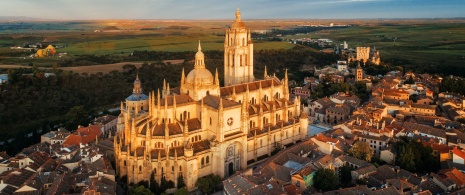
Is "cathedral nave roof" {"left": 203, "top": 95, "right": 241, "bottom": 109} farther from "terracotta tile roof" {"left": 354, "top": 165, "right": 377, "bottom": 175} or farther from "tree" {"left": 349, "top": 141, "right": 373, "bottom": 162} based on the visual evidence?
"terracotta tile roof" {"left": 354, "top": 165, "right": 377, "bottom": 175}

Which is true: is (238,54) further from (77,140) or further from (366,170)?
(77,140)

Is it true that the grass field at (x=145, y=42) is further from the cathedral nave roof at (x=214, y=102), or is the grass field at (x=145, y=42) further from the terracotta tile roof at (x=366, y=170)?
the terracotta tile roof at (x=366, y=170)

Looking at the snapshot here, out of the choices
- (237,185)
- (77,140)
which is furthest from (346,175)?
(77,140)

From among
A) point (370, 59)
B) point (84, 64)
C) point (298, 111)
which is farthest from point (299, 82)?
point (84, 64)

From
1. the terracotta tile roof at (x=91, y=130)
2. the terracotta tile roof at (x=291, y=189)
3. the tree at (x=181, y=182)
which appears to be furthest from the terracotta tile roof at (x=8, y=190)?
the terracotta tile roof at (x=291, y=189)

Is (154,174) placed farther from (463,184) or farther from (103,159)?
(463,184)
